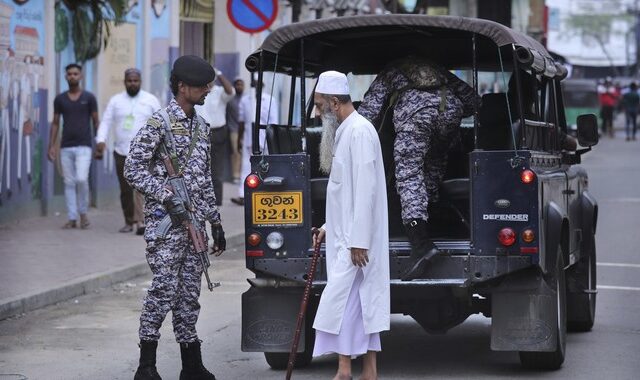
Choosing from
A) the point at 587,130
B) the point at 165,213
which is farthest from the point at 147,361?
the point at 587,130

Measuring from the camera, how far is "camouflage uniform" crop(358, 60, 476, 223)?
930 centimetres

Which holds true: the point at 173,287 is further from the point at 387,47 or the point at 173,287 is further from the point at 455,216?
the point at 387,47

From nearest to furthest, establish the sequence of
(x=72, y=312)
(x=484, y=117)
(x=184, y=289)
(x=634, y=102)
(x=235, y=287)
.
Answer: (x=184, y=289) < (x=484, y=117) < (x=72, y=312) < (x=235, y=287) < (x=634, y=102)

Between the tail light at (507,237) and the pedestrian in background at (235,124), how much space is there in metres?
15.9

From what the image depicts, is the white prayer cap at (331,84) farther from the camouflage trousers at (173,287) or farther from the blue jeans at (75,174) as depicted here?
the blue jeans at (75,174)

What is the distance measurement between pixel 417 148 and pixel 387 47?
1.39 metres

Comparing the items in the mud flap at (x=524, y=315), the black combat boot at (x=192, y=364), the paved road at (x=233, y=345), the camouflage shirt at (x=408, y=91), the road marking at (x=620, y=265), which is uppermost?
the camouflage shirt at (x=408, y=91)

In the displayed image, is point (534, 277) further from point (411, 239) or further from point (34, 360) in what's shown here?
point (34, 360)

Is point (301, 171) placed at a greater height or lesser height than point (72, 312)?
greater

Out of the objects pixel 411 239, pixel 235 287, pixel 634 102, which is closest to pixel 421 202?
pixel 411 239

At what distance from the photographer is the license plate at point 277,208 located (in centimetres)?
921

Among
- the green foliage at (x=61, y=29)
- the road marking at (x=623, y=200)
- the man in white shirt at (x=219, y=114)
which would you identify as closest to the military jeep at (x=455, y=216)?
the green foliage at (x=61, y=29)

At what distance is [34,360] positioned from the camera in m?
10.0

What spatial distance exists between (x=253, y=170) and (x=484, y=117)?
1766 millimetres
